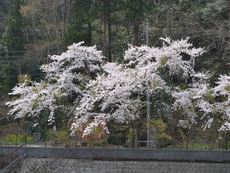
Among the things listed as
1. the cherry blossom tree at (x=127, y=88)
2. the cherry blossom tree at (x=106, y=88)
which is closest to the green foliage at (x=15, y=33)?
the cherry blossom tree at (x=106, y=88)

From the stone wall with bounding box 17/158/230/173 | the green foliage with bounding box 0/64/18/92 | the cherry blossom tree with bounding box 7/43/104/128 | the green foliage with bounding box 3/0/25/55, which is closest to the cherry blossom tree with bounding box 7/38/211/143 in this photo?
the cherry blossom tree with bounding box 7/43/104/128

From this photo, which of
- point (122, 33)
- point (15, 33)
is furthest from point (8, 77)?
point (122, 33)

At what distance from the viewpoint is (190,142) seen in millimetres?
25188

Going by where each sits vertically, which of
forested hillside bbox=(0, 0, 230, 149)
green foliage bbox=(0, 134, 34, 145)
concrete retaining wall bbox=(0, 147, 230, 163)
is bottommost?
concrete retaining wall bbox=(0, 147, 230, 163)

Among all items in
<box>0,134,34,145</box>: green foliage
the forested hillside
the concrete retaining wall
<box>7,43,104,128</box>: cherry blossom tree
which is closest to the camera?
the concrete retaining wall

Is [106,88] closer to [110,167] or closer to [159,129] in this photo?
[159,129]

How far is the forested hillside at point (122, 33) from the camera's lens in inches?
1128

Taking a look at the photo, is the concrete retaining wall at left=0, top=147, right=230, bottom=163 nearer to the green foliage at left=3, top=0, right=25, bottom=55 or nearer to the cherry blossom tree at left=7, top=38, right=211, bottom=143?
the cherry blossom tree at left=7, top=38, right=211, bottom=143

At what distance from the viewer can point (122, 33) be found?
3431 cm

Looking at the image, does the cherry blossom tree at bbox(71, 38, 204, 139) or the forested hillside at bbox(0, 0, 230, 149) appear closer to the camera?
the cherry blossom tree at bbox(71, 38, 204, 139)

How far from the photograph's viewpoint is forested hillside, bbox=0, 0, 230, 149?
28.7m

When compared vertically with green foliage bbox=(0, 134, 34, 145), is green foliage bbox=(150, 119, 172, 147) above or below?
above

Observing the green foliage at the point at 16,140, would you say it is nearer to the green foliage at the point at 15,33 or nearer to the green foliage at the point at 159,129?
the green foliage at the point at 159,129

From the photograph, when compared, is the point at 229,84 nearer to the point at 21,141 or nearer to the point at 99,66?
the point at 99,66
